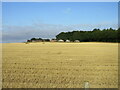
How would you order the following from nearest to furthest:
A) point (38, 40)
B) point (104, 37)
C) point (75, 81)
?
1. point (75, 81)
2. point (38, 40)
3. point (104, 37)

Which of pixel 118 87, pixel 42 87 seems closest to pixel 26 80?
pixel 42 87

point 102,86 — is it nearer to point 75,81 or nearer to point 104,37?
point 75,81

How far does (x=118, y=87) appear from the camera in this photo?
21.3 feet

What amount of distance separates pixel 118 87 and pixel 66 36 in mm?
86228

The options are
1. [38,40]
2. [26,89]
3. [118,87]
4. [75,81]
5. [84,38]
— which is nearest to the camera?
[26,89]

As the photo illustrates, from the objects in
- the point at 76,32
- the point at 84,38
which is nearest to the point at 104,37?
the point at 84,38

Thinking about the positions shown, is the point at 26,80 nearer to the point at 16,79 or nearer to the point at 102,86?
the point at 16,79

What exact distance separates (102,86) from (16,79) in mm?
3047

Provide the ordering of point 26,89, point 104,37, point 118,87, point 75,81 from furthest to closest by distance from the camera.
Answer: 1. point 104,37
2. point 75,81
3. point 118,87
4. point 26,89

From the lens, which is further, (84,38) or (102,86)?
(84,38)

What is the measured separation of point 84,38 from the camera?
8012 centimetres

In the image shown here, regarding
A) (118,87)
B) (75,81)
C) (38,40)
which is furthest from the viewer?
(38,40)

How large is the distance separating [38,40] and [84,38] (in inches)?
970

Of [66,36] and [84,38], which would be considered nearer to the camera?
[84,38]
